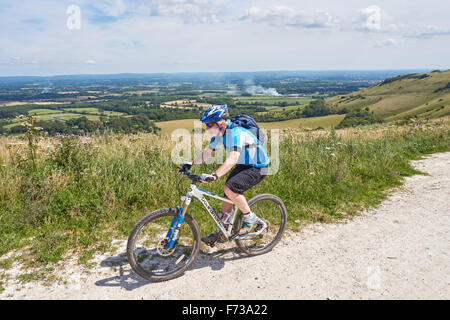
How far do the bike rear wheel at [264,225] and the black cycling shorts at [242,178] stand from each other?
1.56 feet

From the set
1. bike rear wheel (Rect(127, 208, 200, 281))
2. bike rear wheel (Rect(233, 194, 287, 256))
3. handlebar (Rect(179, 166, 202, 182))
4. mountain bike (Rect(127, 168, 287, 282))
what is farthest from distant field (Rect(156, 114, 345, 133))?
handlebar (Rect(179, 166, 202, 182))

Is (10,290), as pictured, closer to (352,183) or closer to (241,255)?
(241,255)

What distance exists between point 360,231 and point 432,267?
4.78 feet

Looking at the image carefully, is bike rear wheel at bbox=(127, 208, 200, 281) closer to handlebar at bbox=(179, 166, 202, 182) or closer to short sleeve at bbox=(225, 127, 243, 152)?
handlebar at bbox=(179, 166, 202, 182)

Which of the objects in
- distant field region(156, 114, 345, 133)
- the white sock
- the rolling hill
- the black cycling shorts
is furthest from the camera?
the rolling hill

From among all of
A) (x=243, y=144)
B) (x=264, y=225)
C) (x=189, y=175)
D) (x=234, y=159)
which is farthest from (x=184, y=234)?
(x=243, y=144)

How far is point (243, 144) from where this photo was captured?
3.90m

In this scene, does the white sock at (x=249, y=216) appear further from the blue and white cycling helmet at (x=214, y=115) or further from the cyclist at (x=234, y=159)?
the blue and white cycling helmet at (x=214, y=115)

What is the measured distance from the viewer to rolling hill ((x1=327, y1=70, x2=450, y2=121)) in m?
102

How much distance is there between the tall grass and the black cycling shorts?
1.48 m

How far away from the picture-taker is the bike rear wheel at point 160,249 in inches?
148

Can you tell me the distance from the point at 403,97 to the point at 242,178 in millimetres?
148770

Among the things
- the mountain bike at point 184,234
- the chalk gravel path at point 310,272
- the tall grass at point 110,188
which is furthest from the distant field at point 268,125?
the chalk gravel path at point 310,272
